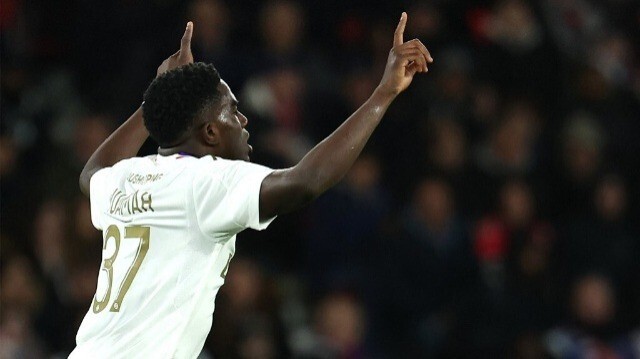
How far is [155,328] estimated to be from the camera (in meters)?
3.99

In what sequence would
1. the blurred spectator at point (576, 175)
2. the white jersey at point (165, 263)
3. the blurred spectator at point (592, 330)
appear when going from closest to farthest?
1. the white jersey at point (165, 263)
2. the blurred spectator at point (592, 330)
3. the blurred spectator at point (576, 175)

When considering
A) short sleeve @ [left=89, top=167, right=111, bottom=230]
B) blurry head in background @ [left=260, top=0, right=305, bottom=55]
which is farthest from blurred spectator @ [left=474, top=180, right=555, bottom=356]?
short sleeve @ [left=89, top=167, right=111, bottom=230]

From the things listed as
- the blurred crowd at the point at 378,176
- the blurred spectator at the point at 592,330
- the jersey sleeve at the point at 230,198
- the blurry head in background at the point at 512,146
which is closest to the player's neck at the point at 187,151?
the jersey sleeve at the point at 230,198

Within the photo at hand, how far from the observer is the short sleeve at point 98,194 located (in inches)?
170

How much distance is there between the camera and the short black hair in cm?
408

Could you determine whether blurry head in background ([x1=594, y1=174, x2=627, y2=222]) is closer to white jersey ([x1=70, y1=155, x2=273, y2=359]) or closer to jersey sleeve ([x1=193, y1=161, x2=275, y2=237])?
white jersey ([x1=70, y1=155, x2=273, y2=359])

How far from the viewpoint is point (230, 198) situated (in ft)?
12.4

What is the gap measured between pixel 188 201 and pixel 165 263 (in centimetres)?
23

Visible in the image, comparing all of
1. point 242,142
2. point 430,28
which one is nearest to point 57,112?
point 430,28

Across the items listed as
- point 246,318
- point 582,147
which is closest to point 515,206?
point 582,147

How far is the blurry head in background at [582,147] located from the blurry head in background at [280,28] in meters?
2.30

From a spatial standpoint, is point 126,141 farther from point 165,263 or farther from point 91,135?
point 91,135

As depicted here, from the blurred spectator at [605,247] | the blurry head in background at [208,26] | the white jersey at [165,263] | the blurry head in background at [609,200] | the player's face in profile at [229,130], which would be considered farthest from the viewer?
the blurry head in background at [609,200]

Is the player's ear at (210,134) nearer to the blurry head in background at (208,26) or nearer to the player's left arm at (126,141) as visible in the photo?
the player's left arm at (126,141)
